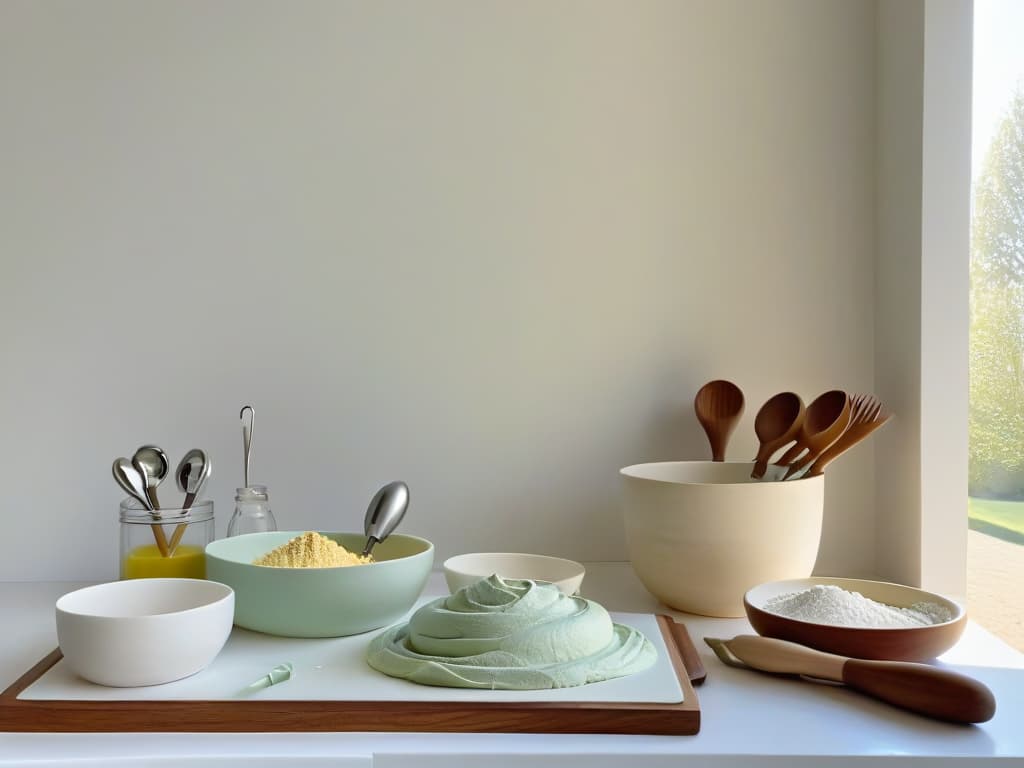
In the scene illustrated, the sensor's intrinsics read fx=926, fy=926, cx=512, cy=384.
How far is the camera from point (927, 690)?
0.70 meters

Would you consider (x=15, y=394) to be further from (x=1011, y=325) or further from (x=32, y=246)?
(x=1011, y=325)

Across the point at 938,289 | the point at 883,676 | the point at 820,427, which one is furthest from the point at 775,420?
the point at 883,676

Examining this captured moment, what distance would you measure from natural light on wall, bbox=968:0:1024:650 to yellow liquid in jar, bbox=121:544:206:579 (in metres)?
1.08

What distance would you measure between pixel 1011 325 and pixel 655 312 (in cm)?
52

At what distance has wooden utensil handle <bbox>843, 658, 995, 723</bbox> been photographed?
677mm

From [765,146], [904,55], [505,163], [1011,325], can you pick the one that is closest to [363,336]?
[505,163]

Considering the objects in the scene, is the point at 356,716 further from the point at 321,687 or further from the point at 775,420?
the point at 775,420

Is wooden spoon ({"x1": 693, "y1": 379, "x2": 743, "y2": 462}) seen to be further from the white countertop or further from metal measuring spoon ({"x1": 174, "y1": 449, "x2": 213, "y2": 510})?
metal measuring spoon ({"x1": 174, "y1": 449, "x2": 213, "y2": 510})

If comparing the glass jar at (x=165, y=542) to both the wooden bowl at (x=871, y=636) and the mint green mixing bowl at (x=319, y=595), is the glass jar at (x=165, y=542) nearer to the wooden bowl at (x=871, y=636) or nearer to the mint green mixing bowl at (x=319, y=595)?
the mint green mixing bowl at (x=319, y=595)

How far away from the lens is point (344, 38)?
1.23 metres

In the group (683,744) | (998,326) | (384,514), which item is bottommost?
(683,744)

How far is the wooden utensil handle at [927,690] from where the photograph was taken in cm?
68

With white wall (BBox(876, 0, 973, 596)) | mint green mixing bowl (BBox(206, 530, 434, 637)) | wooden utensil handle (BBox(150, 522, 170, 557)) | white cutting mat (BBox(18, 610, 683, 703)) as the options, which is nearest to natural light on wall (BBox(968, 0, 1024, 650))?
white wall (BBox(876, 0, 973, 596))

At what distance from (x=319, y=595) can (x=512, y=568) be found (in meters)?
0.26
